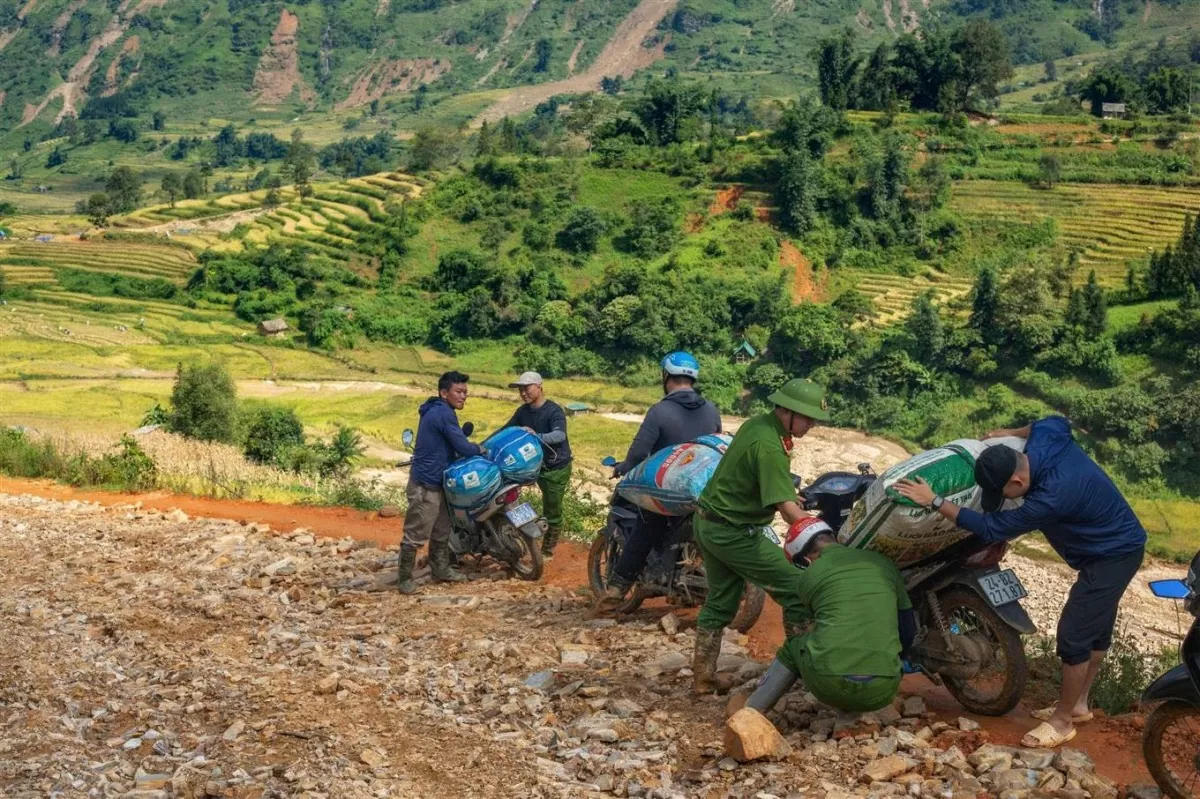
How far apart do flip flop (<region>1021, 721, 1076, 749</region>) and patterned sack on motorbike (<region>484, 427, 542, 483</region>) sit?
4.60m

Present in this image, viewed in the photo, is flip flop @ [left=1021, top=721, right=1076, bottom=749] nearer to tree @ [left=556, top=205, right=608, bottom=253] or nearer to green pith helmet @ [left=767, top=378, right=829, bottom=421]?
green pith helmet @ [left=767, top=378, right=829, bottom=421]

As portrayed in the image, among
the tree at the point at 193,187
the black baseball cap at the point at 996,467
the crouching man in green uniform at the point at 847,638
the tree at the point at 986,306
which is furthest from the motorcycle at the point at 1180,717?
the tree at the point at 193,187

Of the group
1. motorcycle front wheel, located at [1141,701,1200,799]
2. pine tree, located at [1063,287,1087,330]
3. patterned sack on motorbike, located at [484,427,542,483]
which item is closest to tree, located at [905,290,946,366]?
pine tree, located at [1063,287,1087,330]

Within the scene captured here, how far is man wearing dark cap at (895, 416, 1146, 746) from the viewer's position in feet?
16.4

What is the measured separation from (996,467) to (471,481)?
4.57 metres

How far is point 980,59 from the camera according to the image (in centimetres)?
6241

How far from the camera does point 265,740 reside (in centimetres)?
550

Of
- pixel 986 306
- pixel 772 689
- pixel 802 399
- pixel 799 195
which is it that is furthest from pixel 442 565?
pixel 799 195

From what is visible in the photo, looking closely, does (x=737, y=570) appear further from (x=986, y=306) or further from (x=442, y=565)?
(x=986, y=306)

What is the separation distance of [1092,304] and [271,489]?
35065 millimetres

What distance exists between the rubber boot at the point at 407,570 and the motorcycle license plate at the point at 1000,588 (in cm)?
472

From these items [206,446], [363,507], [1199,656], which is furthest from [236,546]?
[206,446]

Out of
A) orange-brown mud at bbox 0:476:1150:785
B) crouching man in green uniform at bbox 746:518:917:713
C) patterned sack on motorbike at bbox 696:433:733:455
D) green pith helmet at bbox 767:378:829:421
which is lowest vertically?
Answer: orange-brown mud at bbox 0:476:1150:785

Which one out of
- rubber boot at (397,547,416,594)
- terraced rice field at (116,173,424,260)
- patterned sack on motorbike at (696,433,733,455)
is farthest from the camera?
terraced rice field at (116,173,424,260)
